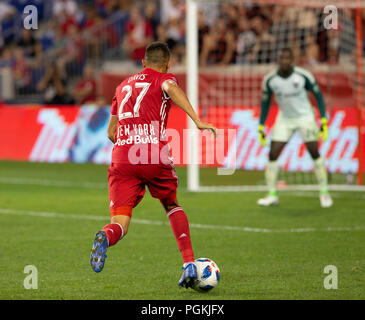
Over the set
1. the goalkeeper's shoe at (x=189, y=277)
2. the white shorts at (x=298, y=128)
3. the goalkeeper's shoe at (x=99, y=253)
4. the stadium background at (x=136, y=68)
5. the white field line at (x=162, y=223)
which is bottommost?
the goalkeeper's shoe at (x=189, y=277)

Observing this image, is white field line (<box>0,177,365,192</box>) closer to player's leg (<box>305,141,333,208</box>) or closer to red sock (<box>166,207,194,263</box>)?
player's leg (<box>305,141,333,208</box>)

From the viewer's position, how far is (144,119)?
699 cm

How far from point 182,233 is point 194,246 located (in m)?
2.16

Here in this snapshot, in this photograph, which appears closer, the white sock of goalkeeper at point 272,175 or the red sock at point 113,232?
the red sock at point 113,232

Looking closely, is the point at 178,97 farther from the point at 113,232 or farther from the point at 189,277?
the point at 189,277

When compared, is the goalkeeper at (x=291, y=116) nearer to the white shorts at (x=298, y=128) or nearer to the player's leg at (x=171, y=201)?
the white shorts at (x=298, y=128)

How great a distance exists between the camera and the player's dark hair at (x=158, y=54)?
7.08m

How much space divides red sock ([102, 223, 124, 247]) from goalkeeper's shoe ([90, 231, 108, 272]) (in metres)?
0.12

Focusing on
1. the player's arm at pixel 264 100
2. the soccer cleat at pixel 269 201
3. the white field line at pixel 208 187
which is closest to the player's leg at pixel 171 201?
the soccer cleat at pixel 269 201

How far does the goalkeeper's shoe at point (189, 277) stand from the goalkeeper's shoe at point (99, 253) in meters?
0.67

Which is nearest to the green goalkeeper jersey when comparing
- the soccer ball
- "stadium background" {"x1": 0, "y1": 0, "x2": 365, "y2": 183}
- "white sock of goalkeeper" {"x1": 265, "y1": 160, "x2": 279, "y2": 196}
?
"white sock of goalkeeper" {"x1": 265, "y1": 160, "x2": 279, "y2": 196}

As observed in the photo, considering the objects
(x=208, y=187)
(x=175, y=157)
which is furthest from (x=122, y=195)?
(x=175, y=157)

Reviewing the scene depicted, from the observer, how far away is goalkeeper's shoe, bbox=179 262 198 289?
22.1 feet
